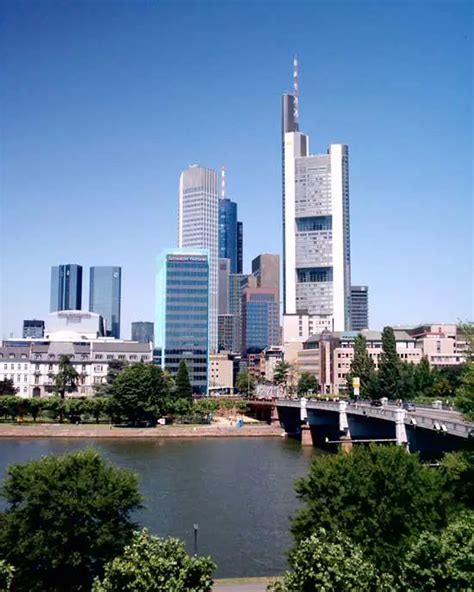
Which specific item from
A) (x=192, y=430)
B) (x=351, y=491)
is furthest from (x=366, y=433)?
(x=351, y=491)

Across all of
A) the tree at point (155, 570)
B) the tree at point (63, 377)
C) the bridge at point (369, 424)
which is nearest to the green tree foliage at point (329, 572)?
the tree at point (155, 570)

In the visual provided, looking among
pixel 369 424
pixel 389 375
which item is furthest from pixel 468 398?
pixel 389 375

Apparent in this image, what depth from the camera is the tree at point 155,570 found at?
880 inches

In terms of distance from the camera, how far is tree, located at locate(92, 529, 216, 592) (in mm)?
22359

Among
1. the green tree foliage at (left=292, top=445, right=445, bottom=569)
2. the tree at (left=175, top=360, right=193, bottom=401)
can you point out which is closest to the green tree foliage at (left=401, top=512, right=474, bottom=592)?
the green tree foliage at (left=292, top=445, right=445, bottom=569)

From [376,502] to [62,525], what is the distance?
15.3 metres

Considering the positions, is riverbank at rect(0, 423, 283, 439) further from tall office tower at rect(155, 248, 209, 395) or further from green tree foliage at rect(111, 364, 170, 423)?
tall office tower at rect(155, 248, 209, 395)

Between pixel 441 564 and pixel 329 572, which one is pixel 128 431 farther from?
pixel 441 564

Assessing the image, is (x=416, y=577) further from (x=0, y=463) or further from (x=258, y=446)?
(x=258, y=446)

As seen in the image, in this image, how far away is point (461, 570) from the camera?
73.7 feet

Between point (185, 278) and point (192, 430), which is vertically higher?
point (185, 278)

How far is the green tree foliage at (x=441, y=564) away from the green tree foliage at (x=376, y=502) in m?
6.87

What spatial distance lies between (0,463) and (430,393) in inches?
3526

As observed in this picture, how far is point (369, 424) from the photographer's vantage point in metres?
100
